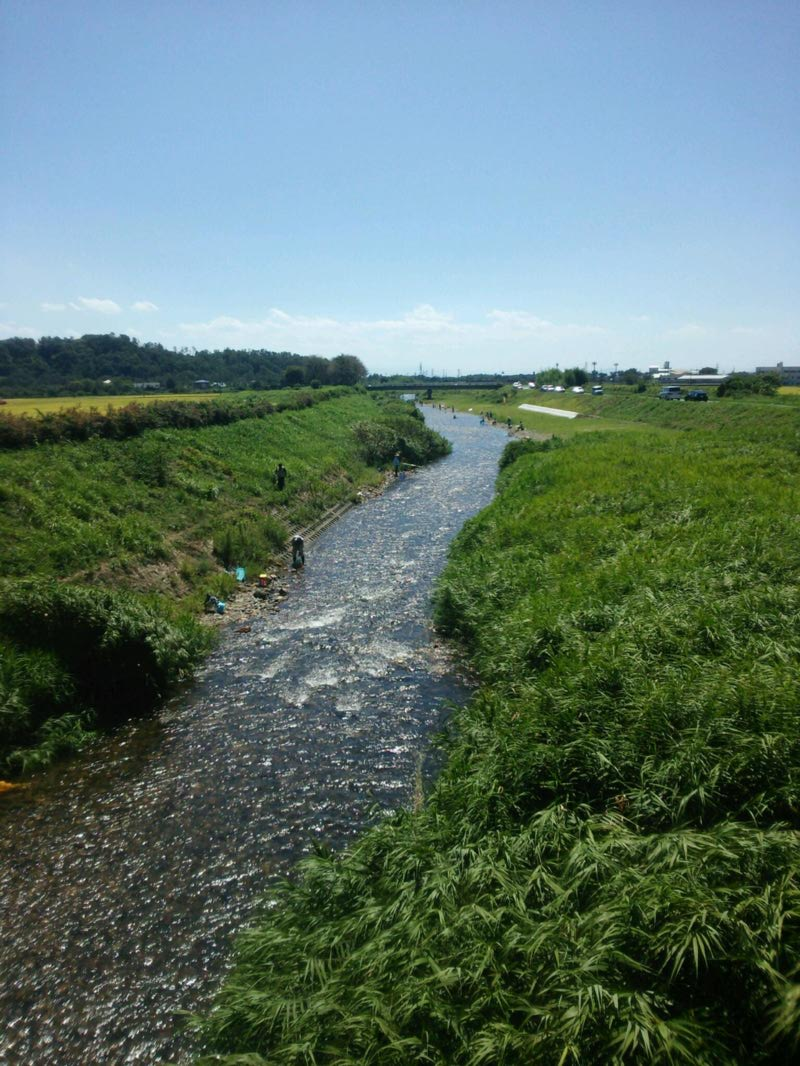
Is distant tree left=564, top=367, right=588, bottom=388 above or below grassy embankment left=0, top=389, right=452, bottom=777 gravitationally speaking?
above

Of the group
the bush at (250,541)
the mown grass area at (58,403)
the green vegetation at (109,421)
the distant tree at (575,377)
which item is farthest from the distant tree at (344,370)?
the bush at (250,541)

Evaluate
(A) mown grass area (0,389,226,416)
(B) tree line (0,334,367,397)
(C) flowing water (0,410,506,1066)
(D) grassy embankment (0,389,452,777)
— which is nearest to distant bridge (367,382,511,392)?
(B) tree line (0,334,367,397)

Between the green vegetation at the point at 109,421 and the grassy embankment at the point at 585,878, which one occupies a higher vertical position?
the green vegetation at the point at 109,421

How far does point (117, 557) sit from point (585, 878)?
59.6 feet

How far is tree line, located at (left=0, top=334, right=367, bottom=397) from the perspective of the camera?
88.3 m

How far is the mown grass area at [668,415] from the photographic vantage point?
160ft

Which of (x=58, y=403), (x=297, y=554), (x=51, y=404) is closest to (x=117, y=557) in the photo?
(x=297, y=554)

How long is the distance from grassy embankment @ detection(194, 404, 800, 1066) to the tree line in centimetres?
7879

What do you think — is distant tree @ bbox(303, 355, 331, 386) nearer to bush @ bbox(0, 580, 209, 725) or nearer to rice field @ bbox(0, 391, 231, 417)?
rice field @ bbox(0, 391, 231, 417)

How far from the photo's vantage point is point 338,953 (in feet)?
23.3

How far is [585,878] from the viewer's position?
6777 mm

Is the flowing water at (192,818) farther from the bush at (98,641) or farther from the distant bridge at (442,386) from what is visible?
the distant bridge at (442,386)

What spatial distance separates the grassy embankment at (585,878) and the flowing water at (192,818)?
1.18m

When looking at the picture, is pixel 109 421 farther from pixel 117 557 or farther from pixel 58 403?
pixel 58 403
